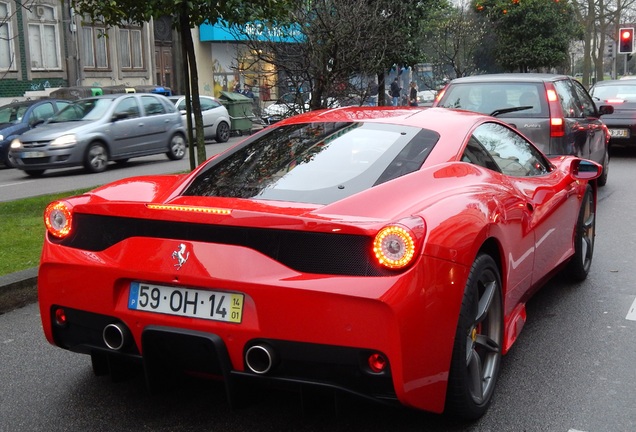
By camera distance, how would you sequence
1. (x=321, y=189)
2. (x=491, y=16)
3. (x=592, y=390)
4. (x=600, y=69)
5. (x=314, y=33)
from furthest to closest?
(x=600, y=69)
(x=491, y=16)
(x=314, y=33)
(x=592, y=390)
(x=321, y=189)

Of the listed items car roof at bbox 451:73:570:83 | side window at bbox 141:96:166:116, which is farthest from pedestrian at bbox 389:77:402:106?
car roof at bbox 451:73:570:83

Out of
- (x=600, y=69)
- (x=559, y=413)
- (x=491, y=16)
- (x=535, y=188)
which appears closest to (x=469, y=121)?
(x=535, y=188)

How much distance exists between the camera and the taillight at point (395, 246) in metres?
3.24

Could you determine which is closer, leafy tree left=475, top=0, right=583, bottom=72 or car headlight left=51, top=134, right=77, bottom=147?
car headlight left=51, top=134, right=77, bottom=147

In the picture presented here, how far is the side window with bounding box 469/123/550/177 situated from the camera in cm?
492

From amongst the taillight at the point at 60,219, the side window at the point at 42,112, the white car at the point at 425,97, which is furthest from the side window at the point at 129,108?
the white car at the point at 425,97

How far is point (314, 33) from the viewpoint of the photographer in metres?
11.6

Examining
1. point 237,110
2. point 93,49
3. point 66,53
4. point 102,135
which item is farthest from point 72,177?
point 93,49

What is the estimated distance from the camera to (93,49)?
34.2 metres

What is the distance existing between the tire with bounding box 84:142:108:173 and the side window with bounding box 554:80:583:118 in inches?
387

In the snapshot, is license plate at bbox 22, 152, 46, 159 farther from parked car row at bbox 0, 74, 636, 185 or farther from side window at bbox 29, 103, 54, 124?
side window at bbox 29, 103, 54, 124

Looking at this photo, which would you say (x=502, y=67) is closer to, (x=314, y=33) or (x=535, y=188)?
(x=314, y=33)

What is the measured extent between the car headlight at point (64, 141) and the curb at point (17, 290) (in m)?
10.9

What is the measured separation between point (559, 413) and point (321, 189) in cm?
153
